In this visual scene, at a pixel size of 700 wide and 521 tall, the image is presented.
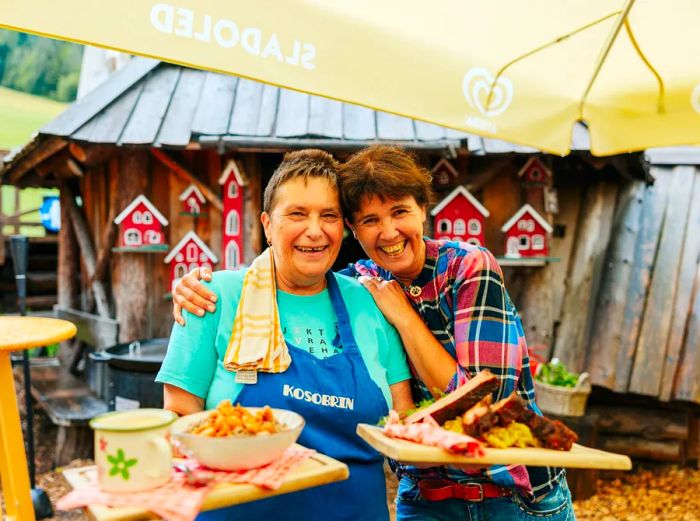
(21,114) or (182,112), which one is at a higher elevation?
(21,114)

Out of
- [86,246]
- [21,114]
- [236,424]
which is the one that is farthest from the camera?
[21,114]

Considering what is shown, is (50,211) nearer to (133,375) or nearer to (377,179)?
(133,375)

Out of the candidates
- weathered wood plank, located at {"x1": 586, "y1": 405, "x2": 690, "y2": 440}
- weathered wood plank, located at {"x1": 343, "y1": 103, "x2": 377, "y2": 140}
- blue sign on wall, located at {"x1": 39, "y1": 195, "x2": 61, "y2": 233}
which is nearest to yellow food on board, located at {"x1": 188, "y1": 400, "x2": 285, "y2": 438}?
weathered wood plank, located at {"x1": 343, "y1": 103, "x2": 377, "y2": 140}

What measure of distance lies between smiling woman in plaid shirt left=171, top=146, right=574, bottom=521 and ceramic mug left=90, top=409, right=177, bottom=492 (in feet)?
2.10

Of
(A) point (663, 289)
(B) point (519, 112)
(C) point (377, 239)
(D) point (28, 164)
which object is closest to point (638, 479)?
(A) point (663, 289)

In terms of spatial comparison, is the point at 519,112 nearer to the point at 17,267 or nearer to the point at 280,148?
the point at 280,148

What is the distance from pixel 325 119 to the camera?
207 inches

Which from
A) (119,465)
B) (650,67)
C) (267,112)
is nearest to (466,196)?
(267,112)

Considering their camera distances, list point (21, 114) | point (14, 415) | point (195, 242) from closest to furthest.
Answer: point (14, 415), point (195, 242), point (21, 114)

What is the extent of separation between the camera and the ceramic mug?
1.29 m

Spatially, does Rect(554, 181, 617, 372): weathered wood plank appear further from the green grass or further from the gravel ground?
the green grass

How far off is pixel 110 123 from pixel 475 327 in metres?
4.13

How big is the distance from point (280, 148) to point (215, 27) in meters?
3.00

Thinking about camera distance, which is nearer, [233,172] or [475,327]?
[475,327]
